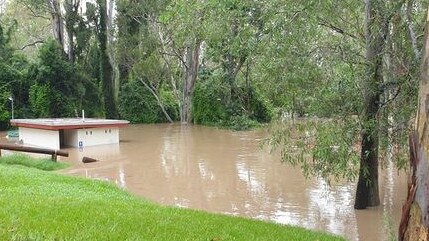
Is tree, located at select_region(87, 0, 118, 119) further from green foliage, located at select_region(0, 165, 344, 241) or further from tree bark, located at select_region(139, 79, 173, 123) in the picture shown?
green foliage, located at select_region(0, 165, 344, 241)

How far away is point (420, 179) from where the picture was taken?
3660 mm

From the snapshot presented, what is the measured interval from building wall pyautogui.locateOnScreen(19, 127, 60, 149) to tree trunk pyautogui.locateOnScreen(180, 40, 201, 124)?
13.1m

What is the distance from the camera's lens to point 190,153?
21.1m

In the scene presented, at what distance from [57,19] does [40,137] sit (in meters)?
14.8

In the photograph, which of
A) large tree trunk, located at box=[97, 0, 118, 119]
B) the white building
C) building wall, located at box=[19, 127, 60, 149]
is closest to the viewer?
the white building

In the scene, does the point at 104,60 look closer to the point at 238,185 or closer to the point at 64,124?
the point at 64,124

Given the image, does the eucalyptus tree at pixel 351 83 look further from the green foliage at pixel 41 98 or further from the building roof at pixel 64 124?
the green foliage at pixel 41 98

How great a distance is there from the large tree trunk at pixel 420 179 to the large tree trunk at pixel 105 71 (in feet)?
108

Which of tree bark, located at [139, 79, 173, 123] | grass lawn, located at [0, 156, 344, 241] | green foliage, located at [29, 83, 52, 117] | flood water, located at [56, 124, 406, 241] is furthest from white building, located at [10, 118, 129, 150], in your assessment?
grass lawn, located at [0, 156, 344, 241]

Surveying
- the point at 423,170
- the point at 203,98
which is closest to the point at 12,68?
the point at 203,98

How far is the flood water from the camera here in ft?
35.2

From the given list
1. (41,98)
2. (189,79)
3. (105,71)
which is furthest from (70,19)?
(189,79)

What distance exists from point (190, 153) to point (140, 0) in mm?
16149

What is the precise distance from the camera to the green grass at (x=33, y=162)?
1574 cm
